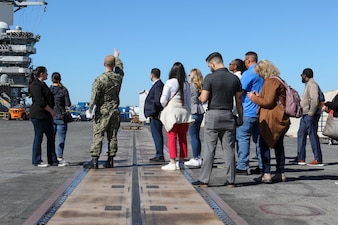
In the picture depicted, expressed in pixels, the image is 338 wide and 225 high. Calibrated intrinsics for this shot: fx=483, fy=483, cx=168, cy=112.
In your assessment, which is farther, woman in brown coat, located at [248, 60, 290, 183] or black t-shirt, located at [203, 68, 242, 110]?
woman in brown coat, located at [248, 60, 290, 183]

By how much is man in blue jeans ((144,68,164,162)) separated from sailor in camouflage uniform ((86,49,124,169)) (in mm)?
1128

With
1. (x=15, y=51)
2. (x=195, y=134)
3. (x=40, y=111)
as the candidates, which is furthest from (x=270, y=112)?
(x=15, y=51)

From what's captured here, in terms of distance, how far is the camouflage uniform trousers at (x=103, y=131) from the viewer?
870cm

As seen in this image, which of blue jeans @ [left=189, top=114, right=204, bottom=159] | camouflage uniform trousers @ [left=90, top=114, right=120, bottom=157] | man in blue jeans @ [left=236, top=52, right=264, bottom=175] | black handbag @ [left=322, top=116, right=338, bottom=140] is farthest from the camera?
blue jeans @ [left=189, top=114, right=204, bottom=159]

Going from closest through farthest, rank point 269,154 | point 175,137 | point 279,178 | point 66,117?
1. point 269,154
2. point 279,178
3. point 175,137
4. point 66,117

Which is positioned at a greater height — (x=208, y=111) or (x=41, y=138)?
(x=208, y=111)

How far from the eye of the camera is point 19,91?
319 feet

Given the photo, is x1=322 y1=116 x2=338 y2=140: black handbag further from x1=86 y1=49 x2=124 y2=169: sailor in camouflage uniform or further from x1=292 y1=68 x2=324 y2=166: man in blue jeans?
x1=86 y1=49 x2=124 y2=169: sailor in camouflage uniform

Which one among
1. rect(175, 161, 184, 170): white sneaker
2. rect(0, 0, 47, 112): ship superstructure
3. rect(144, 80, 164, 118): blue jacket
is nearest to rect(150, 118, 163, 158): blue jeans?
rect(144, 80, 164, 118): blue jacket

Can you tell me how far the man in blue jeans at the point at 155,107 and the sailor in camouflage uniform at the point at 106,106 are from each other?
1.13 metres

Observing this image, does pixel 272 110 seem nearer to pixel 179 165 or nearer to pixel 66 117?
pixel 179 165

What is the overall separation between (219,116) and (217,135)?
283mm

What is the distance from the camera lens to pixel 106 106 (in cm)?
871

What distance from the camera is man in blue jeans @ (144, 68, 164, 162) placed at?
9.86 meters
